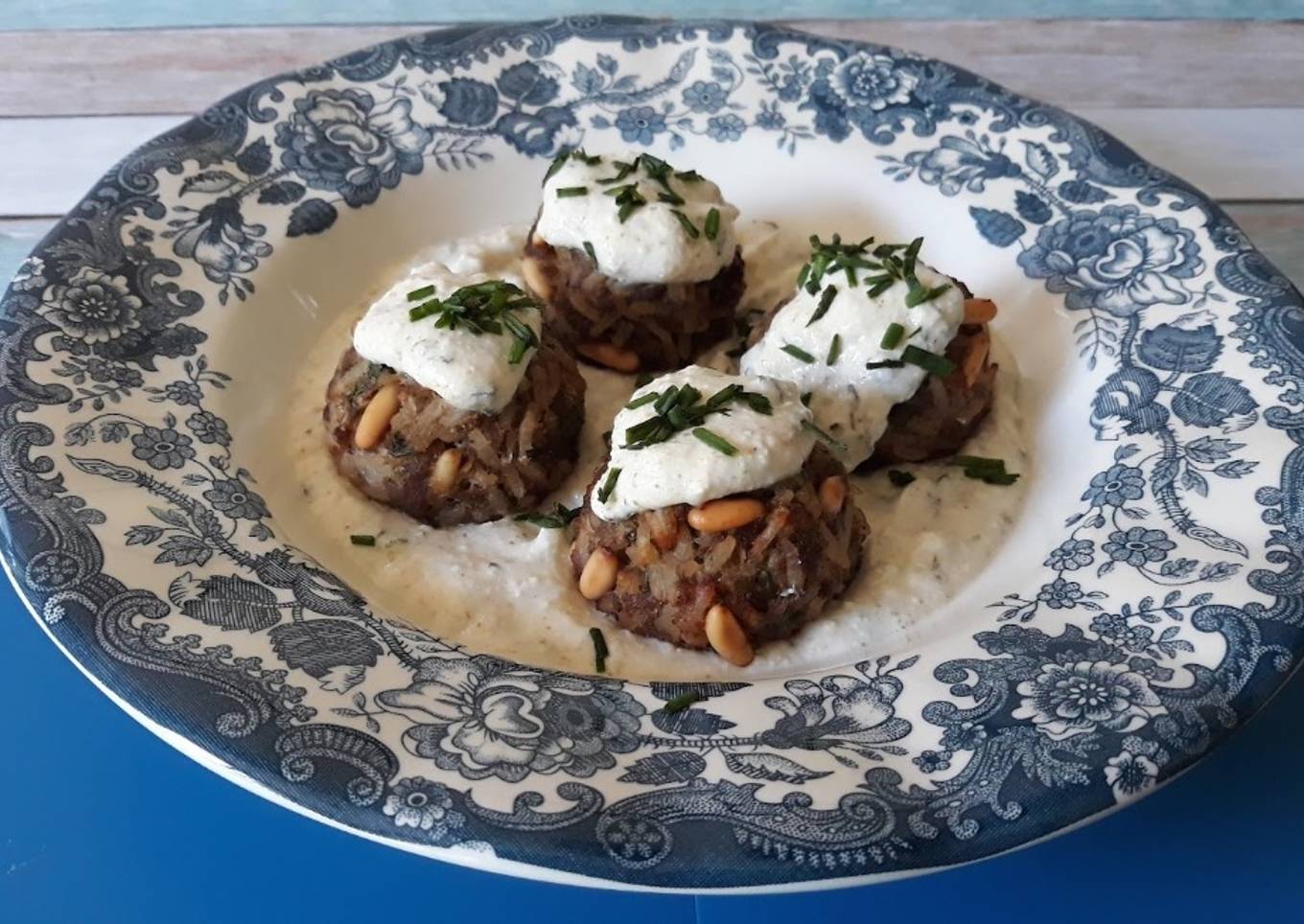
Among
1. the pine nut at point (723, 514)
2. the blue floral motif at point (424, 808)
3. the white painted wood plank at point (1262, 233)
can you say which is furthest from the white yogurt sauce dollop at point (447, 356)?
the white painted wood plank at point (1262, 233)

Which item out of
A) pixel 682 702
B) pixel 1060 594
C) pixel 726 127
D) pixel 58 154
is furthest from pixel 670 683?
pixel 58 154

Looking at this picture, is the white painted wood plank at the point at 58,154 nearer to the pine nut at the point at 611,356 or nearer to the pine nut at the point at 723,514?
the pine nut at the point at 611,356

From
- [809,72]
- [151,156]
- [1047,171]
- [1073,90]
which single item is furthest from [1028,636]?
[1073,90]

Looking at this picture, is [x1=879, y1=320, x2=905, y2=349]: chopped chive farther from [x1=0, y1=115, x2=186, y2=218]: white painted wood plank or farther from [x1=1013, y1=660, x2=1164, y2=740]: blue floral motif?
[x1=0, y1=115, x2=186, y2=218]: white painted wood plank

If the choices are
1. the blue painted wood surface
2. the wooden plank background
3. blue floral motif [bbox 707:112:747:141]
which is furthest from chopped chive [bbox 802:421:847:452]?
the blue painted wood surface

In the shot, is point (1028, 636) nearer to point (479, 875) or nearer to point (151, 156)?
point (479, 875)
